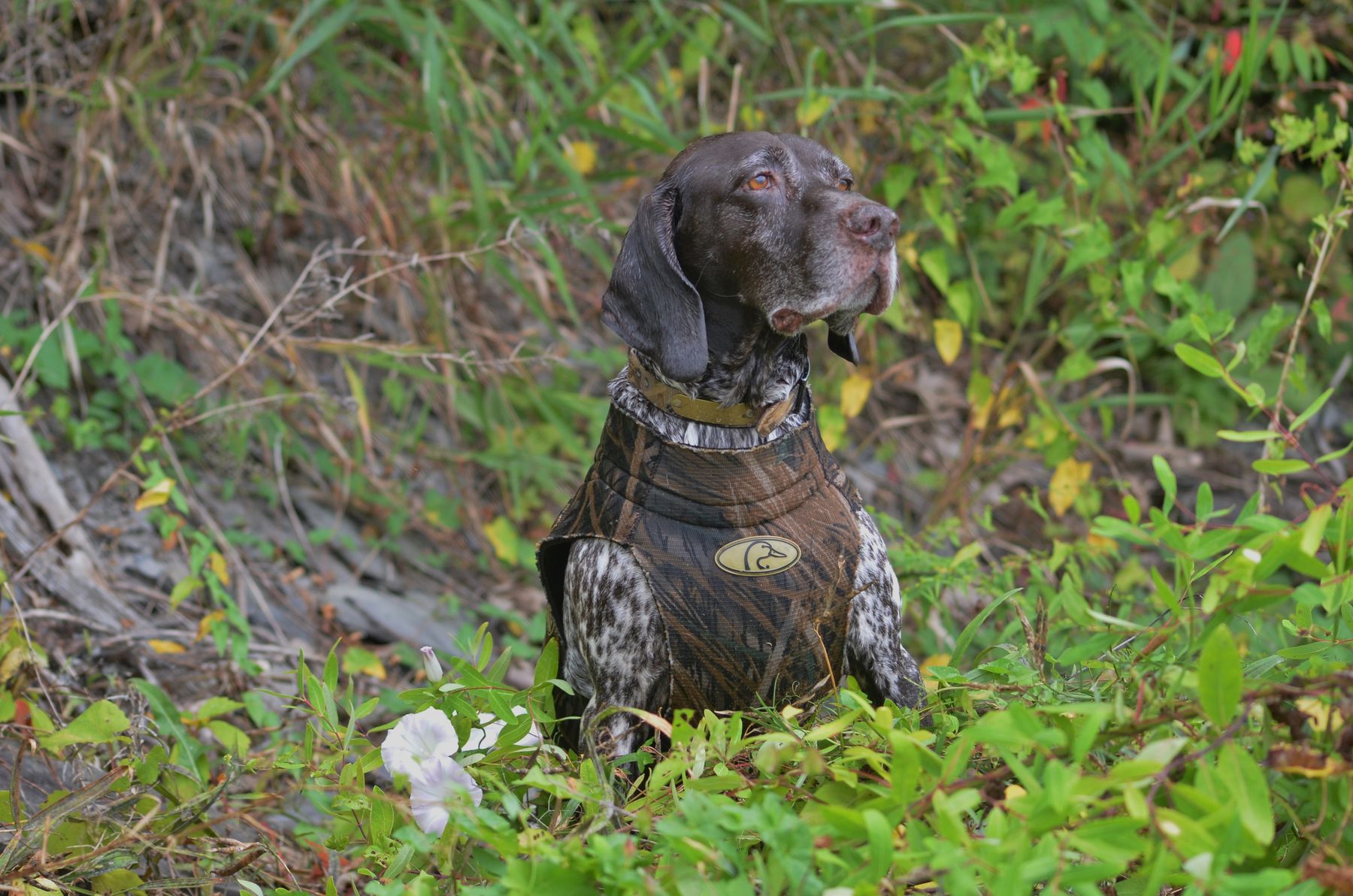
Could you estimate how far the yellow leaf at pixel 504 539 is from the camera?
457 centimetres

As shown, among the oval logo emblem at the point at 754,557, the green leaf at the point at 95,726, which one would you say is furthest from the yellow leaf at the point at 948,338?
the green leaf at the point at 95,726

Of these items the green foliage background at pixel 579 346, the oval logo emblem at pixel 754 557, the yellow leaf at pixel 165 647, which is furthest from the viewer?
the yellow leaf at pixel 165 647

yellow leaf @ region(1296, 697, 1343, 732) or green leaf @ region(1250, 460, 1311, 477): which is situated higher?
green leaf @ region(1250, 460, 1311, 477)

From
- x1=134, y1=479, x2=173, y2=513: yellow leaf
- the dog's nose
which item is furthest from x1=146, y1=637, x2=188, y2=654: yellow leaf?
the dog's nose

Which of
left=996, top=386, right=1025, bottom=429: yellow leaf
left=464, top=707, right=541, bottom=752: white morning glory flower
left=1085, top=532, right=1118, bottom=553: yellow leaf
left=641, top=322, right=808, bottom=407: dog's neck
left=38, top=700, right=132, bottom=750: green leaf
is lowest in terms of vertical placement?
left=1085, top=532, right=1118, bottom=553: yellow leaf

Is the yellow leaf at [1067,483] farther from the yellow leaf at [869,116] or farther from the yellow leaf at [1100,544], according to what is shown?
the yellow leaf at [869,116]

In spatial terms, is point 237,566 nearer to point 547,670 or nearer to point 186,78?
point 186,78

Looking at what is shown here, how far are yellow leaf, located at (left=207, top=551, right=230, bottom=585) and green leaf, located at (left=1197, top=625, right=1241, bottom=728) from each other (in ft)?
9.34

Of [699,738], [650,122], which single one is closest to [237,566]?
[650,122]

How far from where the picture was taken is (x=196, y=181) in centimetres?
471

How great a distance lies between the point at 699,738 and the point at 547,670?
47 cm

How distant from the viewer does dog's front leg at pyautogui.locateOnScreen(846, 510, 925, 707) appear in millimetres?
2561

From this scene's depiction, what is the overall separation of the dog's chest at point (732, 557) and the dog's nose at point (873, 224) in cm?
41

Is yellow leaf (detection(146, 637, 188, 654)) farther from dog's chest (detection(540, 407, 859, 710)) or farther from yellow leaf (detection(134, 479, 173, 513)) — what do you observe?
dog's chest (detection(540, 407, 859, 710))
